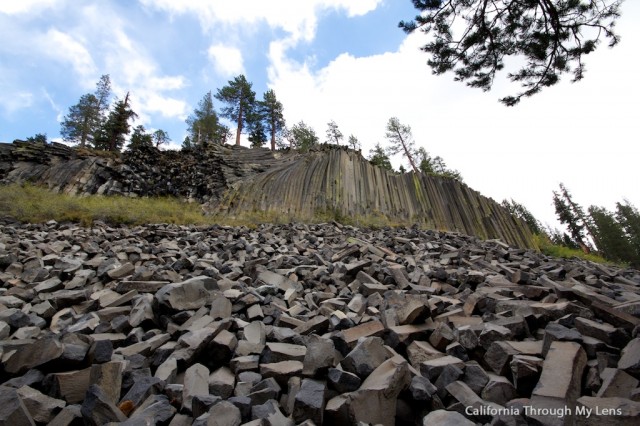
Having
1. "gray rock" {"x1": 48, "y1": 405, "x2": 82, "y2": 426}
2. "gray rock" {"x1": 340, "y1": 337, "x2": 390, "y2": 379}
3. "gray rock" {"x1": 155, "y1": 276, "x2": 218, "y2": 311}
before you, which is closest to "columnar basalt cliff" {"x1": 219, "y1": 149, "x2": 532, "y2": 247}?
"gray rock" {"x1": 155, "y1": 276, "x2": 218, "y2": 311}

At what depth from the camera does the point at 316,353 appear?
71.5 inches

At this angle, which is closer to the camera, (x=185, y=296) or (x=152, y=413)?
(x=152, y=413)

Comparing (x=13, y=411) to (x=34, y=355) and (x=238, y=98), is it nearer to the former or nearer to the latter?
(x=34, y=355)

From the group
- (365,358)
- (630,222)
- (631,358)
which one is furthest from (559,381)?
(630,222)

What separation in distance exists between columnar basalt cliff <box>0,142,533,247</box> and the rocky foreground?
924 centimetres

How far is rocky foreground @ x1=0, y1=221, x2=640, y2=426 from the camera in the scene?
1.45 meters

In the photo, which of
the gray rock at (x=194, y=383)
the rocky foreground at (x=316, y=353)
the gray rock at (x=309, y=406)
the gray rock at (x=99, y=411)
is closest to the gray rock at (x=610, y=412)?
the rocky foreground at (x=316, y=353)

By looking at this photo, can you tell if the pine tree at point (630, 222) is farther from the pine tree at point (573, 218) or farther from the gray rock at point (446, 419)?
the gray rock at point (446, 419)

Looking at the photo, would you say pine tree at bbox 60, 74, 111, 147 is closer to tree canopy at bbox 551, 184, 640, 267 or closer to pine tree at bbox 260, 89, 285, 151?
pine tree at bbox 260, 89, 285, 151

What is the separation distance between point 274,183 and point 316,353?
533 inches

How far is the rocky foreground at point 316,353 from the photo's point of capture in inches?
57.0

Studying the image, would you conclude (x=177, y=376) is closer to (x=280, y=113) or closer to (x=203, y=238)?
(x=203, y=238)

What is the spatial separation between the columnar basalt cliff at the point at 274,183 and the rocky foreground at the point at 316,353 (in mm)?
9235

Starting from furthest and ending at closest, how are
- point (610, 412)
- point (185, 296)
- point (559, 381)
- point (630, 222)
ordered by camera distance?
point (630, 222) → point (185, 296) → point (559, 381) → point (610, 412)
